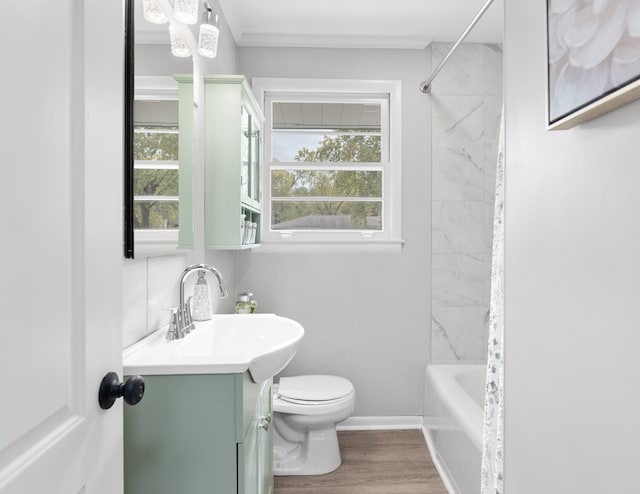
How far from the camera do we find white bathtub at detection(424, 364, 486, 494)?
5.75ft

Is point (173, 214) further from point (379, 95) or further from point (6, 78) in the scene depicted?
point (379, 95)

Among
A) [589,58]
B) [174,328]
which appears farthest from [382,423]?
[589,58]

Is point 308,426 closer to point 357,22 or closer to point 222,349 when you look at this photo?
point 222,349

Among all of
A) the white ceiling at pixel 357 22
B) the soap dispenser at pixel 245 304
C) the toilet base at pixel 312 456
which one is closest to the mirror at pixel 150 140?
the soap dispenser at pixel 245 304

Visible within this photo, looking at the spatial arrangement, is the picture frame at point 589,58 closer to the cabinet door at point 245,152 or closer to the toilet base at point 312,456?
the cabinet door at point 245,152

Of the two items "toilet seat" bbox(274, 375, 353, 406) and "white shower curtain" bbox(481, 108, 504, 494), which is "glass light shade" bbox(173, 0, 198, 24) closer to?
"white shower curtain" bbox(481, 108, 504, 494)

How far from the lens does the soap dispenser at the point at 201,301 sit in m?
1.62

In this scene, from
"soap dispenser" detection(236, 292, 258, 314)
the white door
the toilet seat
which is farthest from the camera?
"soap dispenser" detection(236, 292, 258, 314)

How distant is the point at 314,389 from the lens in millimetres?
2219

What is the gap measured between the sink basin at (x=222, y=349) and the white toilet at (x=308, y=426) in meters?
0.68

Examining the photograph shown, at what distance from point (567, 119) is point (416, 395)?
220 centimetres

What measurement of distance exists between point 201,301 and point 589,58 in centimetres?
146

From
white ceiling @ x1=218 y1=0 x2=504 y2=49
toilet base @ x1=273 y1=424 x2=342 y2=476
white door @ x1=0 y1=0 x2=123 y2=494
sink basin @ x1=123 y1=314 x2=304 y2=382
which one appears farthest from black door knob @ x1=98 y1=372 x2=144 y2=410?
white ceiling @ x1=218 y1=0 x2=504 y2=49

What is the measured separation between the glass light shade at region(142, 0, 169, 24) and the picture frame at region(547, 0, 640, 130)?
3.83 ft
